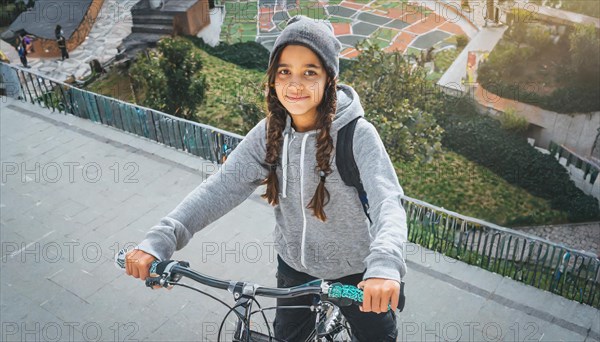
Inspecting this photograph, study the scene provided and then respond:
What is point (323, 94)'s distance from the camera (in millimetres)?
2621

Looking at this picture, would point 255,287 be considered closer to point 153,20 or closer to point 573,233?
point 573,233

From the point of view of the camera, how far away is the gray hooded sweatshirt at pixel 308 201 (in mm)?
2496

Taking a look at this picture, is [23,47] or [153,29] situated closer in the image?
[23,47]

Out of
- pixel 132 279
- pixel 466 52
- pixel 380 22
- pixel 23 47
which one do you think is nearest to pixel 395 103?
pixel 132 279

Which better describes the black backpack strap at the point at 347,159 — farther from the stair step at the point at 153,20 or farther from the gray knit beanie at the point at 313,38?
the stair step at the point at 153,20

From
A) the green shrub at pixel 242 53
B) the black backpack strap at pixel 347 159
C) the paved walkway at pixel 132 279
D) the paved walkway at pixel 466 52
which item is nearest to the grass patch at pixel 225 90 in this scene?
the green shrub at pixel 242 53

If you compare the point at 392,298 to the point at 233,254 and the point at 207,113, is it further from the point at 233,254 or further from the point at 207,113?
the point at 207,113

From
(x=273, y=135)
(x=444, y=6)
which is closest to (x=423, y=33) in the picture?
(x=444, y=6)

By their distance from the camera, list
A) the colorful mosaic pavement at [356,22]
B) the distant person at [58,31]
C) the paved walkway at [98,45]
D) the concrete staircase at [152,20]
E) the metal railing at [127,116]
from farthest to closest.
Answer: the colorful mosaic pavement at [356,22], the concrete staircase at [152,20], the distant person at [58,31], the paved walkway at [98,45], the metal railing at [127,116]

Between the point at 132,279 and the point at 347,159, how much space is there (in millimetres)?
3163

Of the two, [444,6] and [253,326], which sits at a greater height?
[253,326]

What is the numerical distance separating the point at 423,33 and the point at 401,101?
1783cm

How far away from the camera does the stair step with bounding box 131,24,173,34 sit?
2175 centimetres

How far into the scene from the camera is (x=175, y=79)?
1275cm
